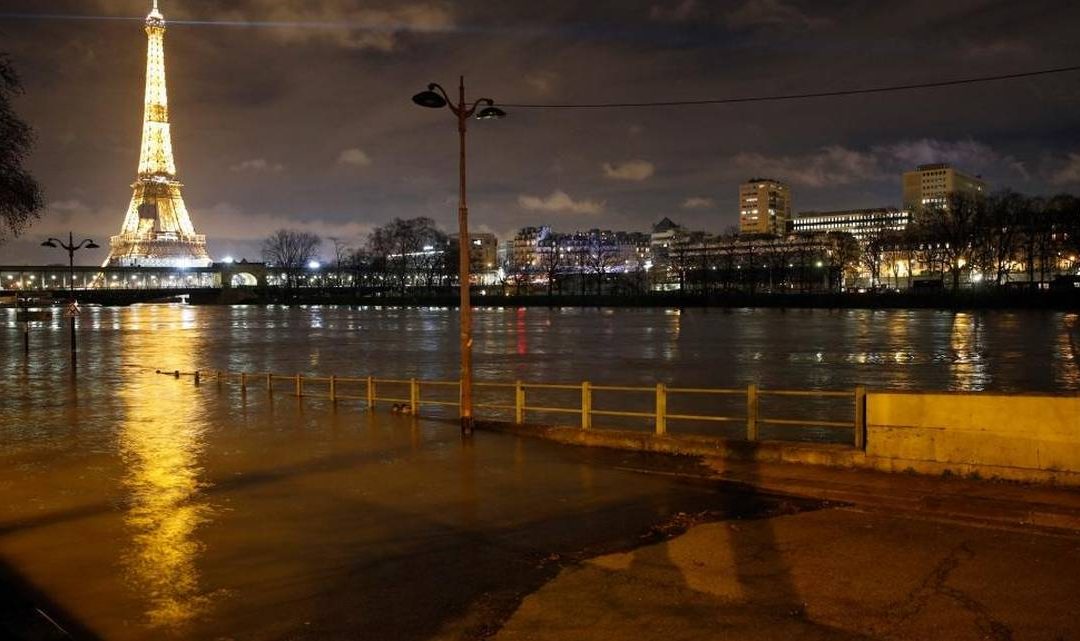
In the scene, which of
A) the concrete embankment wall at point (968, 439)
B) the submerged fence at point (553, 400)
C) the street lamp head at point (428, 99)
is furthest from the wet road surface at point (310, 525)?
the street lamp head at point (428, 99)

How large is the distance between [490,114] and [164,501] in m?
9.57

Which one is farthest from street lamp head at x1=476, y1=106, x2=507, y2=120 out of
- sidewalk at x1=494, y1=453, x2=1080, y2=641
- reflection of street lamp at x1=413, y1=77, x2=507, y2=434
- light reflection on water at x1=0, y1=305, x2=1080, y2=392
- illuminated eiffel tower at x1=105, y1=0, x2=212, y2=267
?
illuminated eiffel tower at x1=105, y1=0, x2=212, y2=267

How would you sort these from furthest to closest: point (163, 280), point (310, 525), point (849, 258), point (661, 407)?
1. point (163, 280)
2. point (849, 258)
3. point (661, 407)
4. point (310, 525)

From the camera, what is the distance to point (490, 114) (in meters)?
17.5

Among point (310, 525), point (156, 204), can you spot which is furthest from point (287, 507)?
point (156, 204)

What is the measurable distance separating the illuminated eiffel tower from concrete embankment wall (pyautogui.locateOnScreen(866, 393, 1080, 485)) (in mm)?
163737

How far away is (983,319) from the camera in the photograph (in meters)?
70.6

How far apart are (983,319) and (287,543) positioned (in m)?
72.1

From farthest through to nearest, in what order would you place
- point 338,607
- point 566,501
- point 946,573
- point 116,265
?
1. point 116,265
2. point 566,501
3. point 946,573
4. point 338,607

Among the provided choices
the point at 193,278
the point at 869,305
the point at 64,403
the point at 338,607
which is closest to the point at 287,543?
the point at 338,607

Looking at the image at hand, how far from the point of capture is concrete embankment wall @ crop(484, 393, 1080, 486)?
11219 millimetres

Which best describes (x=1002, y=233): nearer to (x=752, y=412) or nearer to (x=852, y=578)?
(x=752, y=412)

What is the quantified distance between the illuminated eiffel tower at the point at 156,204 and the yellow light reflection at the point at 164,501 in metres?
151

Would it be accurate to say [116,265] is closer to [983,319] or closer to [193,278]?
[193,278]
